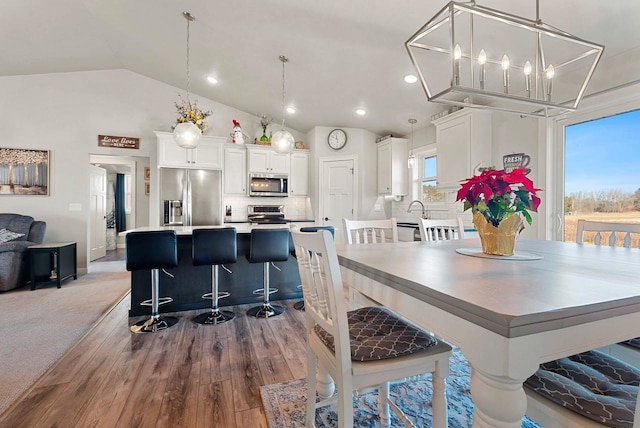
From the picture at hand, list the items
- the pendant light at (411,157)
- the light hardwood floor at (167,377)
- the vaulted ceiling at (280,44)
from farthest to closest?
the pendant light at (411,157) → the vaulted ceiling at (280,44) → the light hardwood floor at (167,377)

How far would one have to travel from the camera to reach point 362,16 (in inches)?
106

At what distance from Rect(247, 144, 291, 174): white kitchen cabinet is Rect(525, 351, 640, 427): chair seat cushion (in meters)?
5.09

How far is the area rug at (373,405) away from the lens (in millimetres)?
1542

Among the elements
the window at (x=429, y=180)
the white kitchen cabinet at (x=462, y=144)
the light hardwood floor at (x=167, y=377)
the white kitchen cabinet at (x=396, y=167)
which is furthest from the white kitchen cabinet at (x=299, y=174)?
the light hardwood floor at (x=167, y=377)

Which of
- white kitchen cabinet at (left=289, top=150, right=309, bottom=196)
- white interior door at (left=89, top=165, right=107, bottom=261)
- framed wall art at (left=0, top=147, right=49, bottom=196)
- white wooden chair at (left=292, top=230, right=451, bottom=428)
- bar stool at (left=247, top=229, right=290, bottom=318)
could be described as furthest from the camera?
white interior door at (left=89, top=165, right=107, bottom=261)

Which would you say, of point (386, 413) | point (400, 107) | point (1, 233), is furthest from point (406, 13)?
point (1, 233)

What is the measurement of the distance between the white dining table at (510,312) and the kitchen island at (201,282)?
246cm

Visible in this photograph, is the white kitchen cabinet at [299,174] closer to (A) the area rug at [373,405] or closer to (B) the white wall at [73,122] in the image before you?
(B) the white wall at [73,122]

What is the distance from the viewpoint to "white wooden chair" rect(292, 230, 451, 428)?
992 millimetres

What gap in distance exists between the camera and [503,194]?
1.38m

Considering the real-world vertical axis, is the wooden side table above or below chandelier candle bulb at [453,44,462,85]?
below

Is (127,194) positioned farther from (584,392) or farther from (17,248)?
(584,392)

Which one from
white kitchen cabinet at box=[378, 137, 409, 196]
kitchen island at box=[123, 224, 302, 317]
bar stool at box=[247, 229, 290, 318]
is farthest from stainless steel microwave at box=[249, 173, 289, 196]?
bar stool at box=[247, 229, 290, 318]

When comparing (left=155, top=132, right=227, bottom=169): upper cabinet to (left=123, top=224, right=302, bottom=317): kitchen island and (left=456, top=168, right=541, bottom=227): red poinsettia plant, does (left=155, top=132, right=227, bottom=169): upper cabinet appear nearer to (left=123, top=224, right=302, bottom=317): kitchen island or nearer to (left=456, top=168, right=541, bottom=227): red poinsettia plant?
(left=123, top=224, right=302, bottom=317): kitchen island
